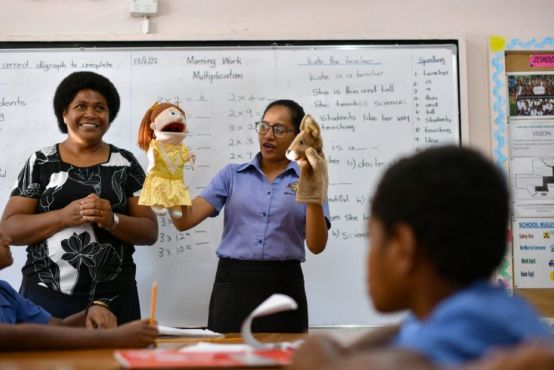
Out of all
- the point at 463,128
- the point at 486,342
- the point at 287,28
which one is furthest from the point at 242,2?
the point at 486,342

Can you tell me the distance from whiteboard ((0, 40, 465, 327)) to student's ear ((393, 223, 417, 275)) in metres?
2.12

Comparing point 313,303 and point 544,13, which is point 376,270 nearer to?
point 313,303

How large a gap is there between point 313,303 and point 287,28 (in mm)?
1227

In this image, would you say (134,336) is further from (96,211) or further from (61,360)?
(96,211)

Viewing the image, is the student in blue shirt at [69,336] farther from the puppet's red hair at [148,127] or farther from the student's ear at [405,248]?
the puppet's red hair at [148,127]

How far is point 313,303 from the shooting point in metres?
2.86

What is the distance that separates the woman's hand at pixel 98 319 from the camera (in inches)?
66.2

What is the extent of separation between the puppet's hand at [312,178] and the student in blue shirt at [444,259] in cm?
111

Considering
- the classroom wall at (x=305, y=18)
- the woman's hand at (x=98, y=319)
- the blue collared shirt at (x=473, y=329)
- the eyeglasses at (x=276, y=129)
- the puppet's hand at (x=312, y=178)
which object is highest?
the classroom wall at (x=305, y=18)

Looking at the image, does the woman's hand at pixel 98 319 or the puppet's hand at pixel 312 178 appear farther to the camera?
the puppet's hand at pixel 312 178

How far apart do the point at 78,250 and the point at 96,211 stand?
0.17 m

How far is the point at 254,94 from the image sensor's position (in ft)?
9.68

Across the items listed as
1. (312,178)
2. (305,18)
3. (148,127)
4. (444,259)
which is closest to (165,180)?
(148,127)

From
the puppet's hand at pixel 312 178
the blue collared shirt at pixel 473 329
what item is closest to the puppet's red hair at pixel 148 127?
the puppet's hand at pixel 312 178
